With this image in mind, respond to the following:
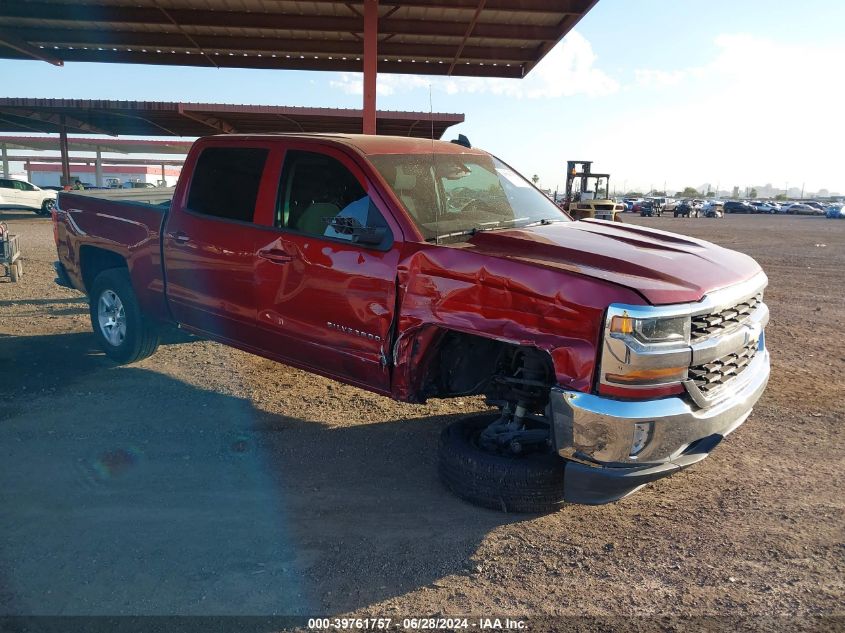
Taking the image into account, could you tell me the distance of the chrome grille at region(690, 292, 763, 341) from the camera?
3.29 meters

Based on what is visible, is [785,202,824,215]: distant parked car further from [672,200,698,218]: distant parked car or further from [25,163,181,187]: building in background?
[25,163,181,187]: building in background

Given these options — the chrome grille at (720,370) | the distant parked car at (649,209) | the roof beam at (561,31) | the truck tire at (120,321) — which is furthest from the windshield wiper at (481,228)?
the distant parked car at (649,209)

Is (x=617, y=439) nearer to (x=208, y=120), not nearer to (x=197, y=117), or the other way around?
(x=197, y=117)

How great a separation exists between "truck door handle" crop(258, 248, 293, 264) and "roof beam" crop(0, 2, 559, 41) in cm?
887

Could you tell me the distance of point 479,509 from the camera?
3.84m

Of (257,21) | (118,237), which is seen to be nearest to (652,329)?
(118,237)

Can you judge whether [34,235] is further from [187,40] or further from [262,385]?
[262,385]

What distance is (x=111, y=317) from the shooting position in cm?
627

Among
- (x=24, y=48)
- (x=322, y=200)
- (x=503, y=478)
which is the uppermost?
(x=24, y=48)

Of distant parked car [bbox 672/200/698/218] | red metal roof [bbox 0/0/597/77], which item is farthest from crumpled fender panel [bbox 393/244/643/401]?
distant parked car [bbox 672/200/698/218]

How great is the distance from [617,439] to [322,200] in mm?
2534

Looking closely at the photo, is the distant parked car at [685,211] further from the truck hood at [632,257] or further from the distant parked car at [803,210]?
the truck hood at [632,257]

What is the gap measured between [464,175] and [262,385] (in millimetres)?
2695

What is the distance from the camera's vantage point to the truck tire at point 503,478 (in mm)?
3633
